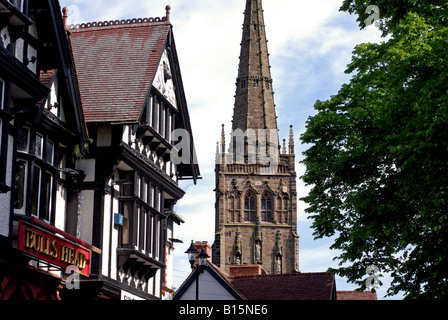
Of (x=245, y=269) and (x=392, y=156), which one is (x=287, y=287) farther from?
(x=392, y=156)

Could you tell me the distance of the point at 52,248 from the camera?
58.1 ft

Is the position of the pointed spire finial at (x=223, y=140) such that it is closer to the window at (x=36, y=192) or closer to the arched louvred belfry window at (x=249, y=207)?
the arched louvred belfry window at (x=249, y=207)

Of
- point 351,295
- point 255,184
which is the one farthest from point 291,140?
point 351,295

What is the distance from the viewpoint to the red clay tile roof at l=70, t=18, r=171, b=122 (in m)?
23.4

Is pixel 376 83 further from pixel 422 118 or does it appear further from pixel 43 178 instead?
pixel 43 178

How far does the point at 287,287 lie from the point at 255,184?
6220 cm

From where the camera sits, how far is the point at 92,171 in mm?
22297

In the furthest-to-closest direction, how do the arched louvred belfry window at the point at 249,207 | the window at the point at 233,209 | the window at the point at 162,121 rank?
the arched louvred belfry window at the point at 249,207 → the window at the point at 233,209 → the window at the point at 162,121

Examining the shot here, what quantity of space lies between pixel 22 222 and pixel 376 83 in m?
13.4

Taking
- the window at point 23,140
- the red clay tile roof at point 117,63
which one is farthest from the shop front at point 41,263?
the red clay tile roof at point 117,63

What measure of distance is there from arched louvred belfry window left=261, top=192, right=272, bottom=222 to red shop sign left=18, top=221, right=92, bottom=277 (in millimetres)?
83146

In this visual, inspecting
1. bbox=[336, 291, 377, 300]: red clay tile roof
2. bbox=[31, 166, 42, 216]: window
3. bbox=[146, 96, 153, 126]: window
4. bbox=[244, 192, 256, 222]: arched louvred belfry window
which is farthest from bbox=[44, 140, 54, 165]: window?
bbox=[244, 192, 256, 222]: arched louvred belfry window

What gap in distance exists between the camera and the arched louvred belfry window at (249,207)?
102 metres
